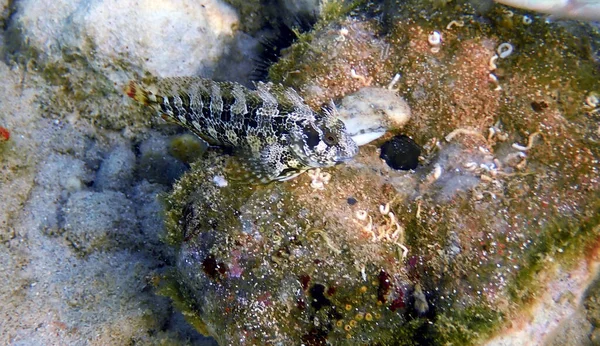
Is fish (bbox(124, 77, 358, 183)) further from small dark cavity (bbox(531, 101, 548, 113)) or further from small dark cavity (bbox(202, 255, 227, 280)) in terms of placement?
small dark cavity (bbox(531, 101, 548, 113))

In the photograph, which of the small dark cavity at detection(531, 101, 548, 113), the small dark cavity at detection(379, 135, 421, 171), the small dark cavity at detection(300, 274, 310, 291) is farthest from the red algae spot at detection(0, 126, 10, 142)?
the small dark cavity at detection(531, 101, 548, 113)

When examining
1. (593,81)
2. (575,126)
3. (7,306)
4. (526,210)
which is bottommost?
(7,306)

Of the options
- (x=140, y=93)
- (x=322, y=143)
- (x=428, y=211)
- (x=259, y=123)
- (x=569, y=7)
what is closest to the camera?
(x=569, y=7)

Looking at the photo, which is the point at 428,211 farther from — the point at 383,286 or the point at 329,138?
the point at 329,138

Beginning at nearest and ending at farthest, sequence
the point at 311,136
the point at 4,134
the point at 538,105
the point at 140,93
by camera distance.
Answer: the point at 538,105 → the point at 311,136 → the point at 140,93 → the point at 4,134

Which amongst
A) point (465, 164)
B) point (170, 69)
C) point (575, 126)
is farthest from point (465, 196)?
point (170, 69)

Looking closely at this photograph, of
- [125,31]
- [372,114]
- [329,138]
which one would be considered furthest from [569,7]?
[125,31]

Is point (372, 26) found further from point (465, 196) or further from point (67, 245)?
point (67, 245)
